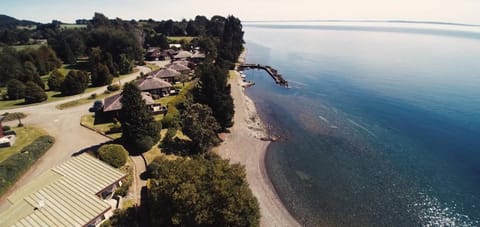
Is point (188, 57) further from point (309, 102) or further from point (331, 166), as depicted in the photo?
point (331, 166)

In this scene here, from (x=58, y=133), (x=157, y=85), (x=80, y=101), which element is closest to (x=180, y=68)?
(x=157, y=85)

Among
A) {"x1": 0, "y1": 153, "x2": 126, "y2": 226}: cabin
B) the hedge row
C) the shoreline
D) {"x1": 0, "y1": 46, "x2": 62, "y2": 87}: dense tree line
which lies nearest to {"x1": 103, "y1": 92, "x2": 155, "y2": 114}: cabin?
the hedge row

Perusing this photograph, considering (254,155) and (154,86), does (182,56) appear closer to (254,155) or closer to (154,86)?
(154,86)

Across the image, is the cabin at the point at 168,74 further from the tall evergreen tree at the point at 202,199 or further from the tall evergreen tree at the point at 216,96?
the tall evergreen tree at the point at 202,199

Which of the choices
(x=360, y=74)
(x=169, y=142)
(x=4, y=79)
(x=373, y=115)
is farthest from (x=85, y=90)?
(x=360, y=74)

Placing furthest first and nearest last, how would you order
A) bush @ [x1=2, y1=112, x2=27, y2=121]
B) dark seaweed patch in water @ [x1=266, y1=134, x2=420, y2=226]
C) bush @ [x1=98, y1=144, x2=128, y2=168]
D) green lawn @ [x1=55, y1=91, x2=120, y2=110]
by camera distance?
1. green lawn @ [x1=55, y1=91, x2=120, y2=110]
2. bush @ [x1=2, y1=112, x2=27, y2=121]
3. bush @ [x1=98, y1=144, x2=128, y2=168]
4. dark seaweed patch in water @ [x1=266, y1=134, x2=420, y2=226]

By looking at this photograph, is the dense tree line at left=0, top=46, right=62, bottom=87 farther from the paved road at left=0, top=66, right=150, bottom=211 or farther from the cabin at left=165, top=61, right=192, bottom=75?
the cabin at left=165, top=61, right=192, bottom=75
